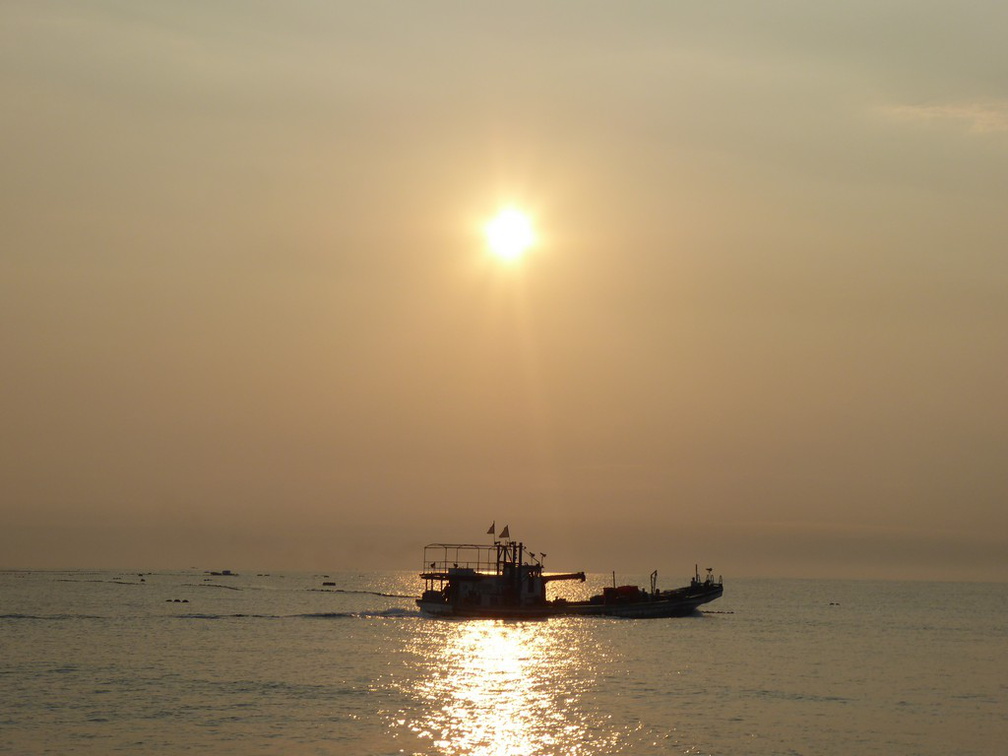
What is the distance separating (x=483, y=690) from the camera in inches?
2677

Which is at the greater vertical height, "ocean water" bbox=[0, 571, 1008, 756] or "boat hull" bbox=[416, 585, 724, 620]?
"boat hull" bbox=[416, 585, 724, 620]

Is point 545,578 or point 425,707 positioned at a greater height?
point 545,578

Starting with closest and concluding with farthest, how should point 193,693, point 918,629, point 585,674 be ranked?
point 193,693 → point 585,674 → point 918,629

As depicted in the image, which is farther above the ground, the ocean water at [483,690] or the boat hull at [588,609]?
the boat hull at [588,609]

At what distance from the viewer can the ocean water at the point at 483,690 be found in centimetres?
5209

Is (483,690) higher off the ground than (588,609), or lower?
lower

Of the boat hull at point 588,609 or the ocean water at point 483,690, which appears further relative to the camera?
the boat hull at point 588,609

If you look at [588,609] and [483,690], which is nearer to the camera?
[483,690]

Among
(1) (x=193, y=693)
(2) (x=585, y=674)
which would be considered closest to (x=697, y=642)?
(2) (x=585, y=674)

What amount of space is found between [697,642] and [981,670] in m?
25.8

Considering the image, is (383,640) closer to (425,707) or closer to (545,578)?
(545,578)

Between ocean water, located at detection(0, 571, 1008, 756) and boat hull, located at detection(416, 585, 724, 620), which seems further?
boat hull, located at detection(416, 585, 724, 620)

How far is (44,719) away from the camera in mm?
55406

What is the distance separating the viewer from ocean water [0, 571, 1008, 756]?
52094 millimetres
